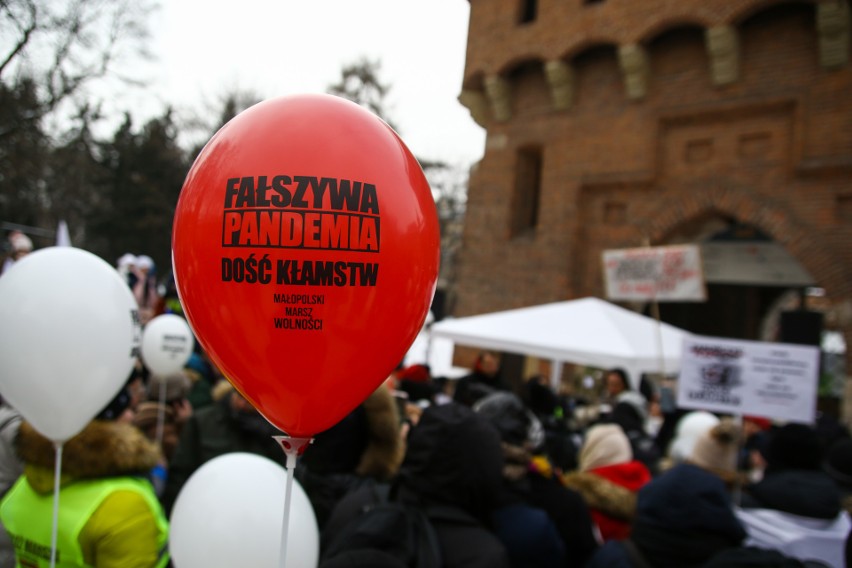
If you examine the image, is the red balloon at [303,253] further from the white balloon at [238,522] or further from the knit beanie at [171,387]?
the knit beanie at [171,387]

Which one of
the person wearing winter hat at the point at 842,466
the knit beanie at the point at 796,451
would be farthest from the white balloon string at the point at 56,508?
the person wearing winter hat at the point at 842,466

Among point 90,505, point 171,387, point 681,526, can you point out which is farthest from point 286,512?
point 171,387

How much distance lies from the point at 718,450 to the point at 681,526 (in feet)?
6.04

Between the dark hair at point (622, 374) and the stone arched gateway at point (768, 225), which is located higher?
the stone arched gateway at point (768, 225)

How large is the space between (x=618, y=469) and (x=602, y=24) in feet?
28.9

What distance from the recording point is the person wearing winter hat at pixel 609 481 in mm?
2645

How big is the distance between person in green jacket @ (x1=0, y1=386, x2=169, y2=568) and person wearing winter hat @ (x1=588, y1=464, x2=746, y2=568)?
1478 mm

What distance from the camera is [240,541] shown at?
1.42 m

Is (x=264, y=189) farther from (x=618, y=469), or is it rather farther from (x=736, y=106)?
(x=736, y=106)

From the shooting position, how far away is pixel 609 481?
2.75m

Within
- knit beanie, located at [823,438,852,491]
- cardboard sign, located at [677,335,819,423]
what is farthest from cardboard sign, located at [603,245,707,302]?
knit beanie, located at [823,438,852,491]

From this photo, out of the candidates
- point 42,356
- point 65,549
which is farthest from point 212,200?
point 65,549

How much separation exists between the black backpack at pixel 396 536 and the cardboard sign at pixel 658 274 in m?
5.88

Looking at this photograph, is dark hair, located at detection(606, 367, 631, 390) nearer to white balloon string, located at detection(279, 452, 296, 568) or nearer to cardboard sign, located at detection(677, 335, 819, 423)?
cardboard sign, located at detection(677, 335, 819, 423)
